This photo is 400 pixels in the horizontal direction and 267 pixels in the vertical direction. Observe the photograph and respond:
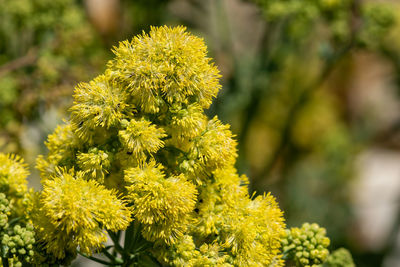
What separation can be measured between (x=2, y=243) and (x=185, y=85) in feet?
2.38

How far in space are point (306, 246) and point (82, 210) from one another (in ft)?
2.47

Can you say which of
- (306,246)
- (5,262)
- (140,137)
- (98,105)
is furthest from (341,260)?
(5,262)

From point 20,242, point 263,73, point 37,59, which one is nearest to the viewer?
point 20,242

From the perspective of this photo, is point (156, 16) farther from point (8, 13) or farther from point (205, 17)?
point (8, 13)

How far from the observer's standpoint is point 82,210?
1.28 m

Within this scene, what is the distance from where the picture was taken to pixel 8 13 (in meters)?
2.82

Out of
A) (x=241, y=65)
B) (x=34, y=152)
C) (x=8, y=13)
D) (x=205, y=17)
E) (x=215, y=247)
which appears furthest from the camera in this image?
(x=205, y=17)

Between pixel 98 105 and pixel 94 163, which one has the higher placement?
pixel 98 105

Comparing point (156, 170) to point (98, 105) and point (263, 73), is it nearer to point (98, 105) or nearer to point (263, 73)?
point (98, 105)

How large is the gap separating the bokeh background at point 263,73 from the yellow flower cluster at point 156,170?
610mm

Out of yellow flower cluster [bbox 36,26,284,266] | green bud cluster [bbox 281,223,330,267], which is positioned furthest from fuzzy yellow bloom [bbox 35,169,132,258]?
green bud cluster [bbox 281,223,330,267]

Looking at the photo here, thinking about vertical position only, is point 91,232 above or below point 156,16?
below

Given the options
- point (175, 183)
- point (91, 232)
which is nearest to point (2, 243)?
point (91, 232)

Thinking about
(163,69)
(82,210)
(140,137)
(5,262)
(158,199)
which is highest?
(163,69)
